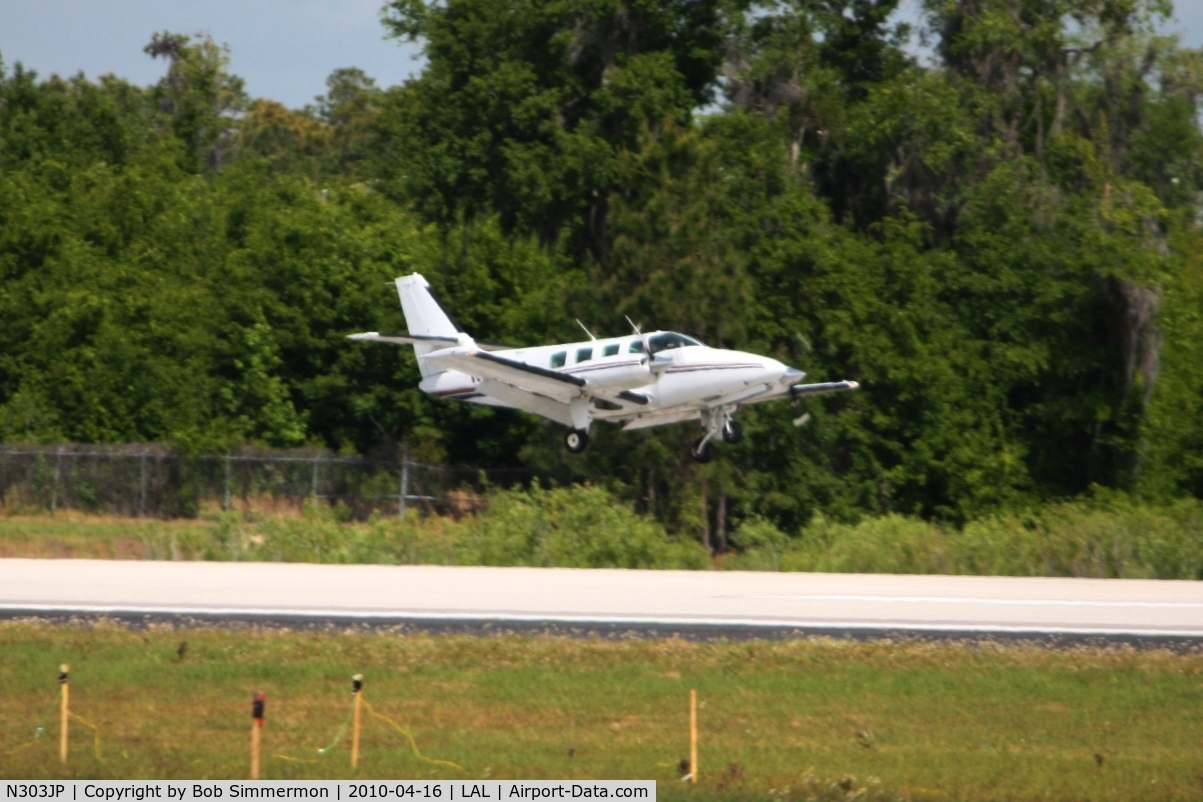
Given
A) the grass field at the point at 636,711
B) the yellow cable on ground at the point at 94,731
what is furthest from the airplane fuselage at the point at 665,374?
the yellow cable on ground at the point at 94,731

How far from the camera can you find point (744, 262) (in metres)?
44.2

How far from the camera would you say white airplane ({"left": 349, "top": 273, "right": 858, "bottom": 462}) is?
31484 mm

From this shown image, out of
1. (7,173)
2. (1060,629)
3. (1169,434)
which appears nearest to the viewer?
(1060,629)

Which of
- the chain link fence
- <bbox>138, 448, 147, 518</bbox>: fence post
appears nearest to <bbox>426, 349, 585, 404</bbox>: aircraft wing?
the chain link fence

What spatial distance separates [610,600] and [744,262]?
25717 millimetres

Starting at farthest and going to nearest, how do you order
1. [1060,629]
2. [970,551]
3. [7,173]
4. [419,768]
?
[7,173]
[970,551]
[1060,629]
[419,768]

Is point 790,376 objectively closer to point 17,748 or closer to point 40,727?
point 40,727

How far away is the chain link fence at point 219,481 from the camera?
1671 inches

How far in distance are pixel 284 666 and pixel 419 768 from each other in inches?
160

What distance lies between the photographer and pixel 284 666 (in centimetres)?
1476

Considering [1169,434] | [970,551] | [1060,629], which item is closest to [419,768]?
[1060,629]

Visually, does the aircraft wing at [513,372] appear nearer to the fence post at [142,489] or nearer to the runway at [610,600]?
the runway at [610,600]

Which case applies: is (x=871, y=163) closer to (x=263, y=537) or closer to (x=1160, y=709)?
(x=263, y=537)

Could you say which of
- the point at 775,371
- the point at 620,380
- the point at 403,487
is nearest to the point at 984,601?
the point at 775,371
